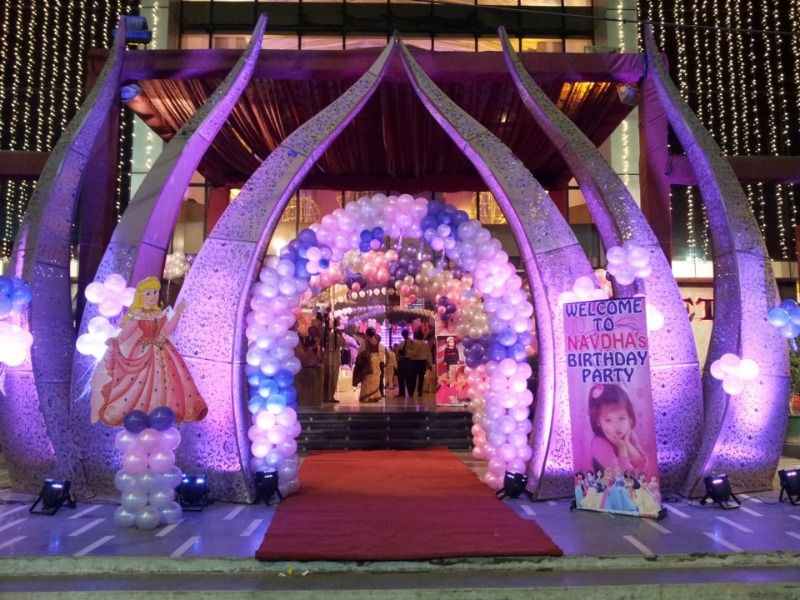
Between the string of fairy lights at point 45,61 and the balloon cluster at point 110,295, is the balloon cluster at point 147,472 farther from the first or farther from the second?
the string of fairy lights at point 45,61

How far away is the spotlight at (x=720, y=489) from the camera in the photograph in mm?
6156

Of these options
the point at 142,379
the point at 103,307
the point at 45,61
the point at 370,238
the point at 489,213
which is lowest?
the point at 142,379

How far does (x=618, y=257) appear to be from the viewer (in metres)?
6.60

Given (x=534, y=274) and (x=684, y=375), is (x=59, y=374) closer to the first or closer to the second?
(x=534, y=274)

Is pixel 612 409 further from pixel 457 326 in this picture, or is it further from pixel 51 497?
pixel 51 497

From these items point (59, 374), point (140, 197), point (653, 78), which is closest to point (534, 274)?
point (653, 78)

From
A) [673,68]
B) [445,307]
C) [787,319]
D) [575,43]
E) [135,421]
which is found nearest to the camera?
[135,421]

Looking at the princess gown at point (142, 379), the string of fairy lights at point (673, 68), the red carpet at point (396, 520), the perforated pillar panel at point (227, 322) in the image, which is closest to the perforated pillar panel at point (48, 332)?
the princess gown at point (142, 379)

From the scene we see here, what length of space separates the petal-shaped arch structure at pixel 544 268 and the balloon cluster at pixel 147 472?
147 inches

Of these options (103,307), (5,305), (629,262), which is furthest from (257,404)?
(629,262)

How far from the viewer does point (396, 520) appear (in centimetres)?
571

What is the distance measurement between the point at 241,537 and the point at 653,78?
7.09 m

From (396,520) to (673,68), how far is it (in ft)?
57.8

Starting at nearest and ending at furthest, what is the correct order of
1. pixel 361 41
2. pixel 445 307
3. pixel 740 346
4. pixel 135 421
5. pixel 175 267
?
1. pixel 135 421
2. pixel 740 346
3. pixel 445 307
4. pixel 175 267
5. pixel 361 41
